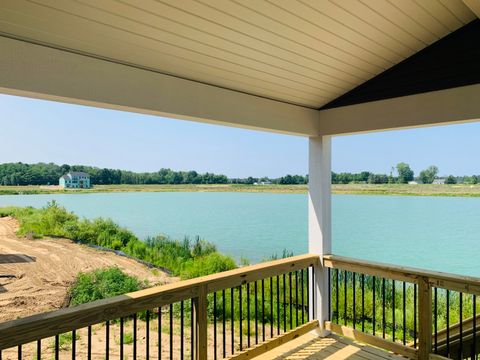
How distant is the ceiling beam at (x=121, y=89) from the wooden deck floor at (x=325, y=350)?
2.11 m

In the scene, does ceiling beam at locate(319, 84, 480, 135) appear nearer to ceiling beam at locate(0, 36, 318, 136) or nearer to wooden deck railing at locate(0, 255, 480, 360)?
ceiling beam at locate(0, 36, 318, 136)

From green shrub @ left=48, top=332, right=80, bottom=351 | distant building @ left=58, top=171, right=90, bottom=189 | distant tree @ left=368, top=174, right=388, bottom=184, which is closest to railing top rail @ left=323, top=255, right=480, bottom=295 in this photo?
distant tree @ left=368, top=174, right=388, bottom=184

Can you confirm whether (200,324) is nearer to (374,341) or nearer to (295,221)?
(374,341)

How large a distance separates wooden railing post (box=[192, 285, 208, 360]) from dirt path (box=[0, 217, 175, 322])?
5.42 metres

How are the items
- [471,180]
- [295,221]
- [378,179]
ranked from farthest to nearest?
[295,221]
[378,179]
[471,180]

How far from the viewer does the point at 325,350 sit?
10.5 feet

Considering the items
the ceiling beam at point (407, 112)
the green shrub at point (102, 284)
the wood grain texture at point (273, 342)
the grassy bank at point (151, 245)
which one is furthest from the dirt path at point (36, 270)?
the ceiling beam at point (407, 112)

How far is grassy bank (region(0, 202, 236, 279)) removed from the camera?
8.39 metres

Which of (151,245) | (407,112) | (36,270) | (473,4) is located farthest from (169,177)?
(473,4)

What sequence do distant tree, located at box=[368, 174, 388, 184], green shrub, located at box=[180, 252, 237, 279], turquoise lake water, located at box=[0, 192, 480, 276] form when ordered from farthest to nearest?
green shrub, located at box=[180, 252, 237, 279], turquoise lake water, located at box=[0, 192, 480, 276], distant tree, located at box=[368, 174, 388, 184]

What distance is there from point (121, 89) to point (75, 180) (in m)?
6.54

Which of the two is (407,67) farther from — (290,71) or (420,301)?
(420,301)

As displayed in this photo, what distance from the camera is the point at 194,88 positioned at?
260 cm

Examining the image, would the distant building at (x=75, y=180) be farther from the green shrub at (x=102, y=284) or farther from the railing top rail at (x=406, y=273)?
the railing top rail at (x=406, y=273)
